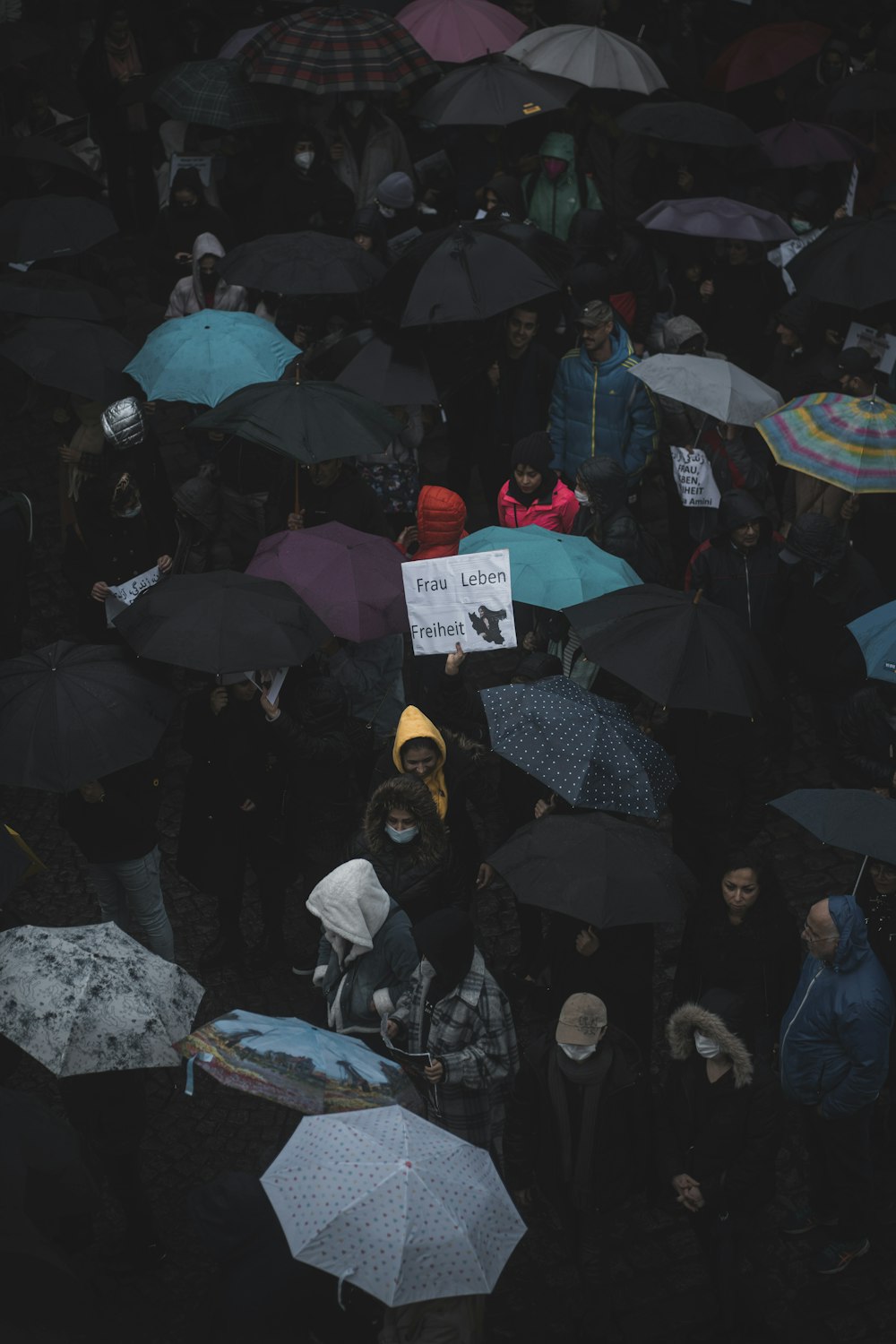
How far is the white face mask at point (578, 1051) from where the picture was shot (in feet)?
21.3

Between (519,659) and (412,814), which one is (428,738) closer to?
(412,814)

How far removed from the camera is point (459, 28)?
14.6 metres

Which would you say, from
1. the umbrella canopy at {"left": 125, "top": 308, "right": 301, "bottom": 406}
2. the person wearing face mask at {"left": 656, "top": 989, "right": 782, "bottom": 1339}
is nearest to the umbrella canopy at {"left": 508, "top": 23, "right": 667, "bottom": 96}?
the umbrella canopy at {"left": 125, "top": 308, "right": 301, "bottom": 406}

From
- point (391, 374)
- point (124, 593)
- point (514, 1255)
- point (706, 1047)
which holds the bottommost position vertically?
point (514, 1255)

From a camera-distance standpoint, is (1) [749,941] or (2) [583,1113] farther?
(1) [749,941]

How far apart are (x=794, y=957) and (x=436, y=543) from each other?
3.32m

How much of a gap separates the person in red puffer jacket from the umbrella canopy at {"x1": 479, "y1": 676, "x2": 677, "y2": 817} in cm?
166

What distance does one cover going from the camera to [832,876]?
380 inches

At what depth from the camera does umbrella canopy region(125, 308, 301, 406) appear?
34.6ft

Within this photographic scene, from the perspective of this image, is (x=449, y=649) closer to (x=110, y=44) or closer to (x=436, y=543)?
(x=436, y=543)

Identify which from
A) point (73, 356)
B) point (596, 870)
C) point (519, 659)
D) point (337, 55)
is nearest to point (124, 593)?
point (73, 356)

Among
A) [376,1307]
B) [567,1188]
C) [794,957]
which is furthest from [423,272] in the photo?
[376,1307]

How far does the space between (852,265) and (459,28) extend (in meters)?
4.93

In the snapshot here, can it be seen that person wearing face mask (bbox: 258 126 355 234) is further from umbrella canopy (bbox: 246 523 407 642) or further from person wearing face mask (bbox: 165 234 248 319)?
umbrella canopy (bbox: 246 523 407 642)
